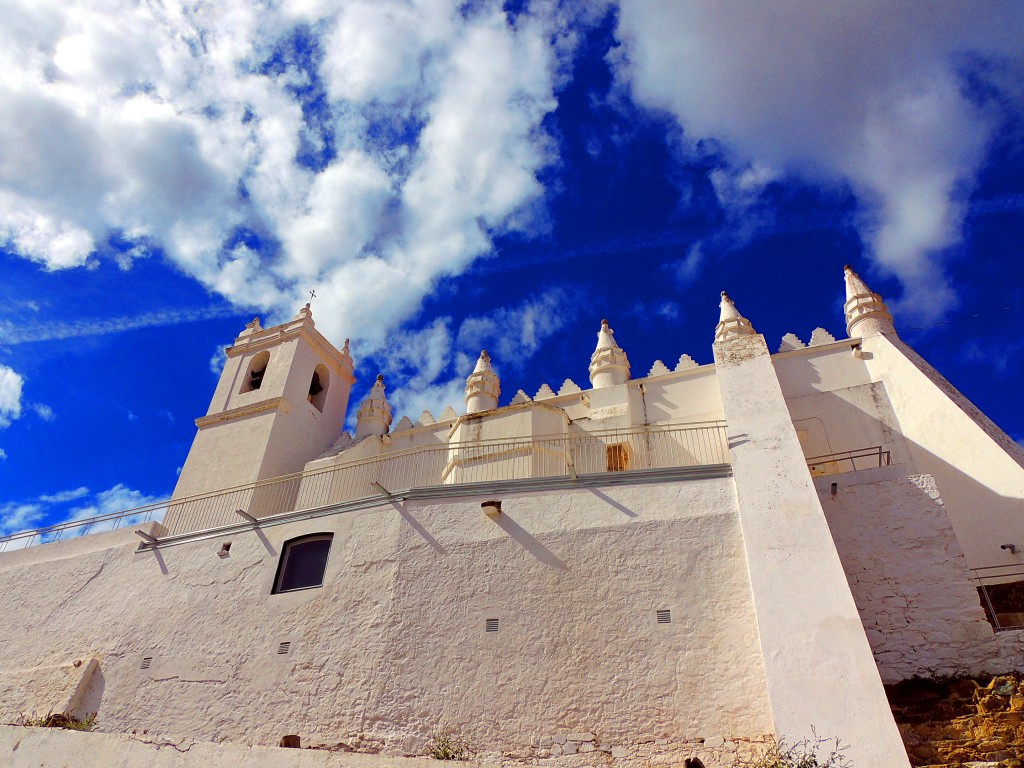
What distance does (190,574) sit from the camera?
14.4 metres

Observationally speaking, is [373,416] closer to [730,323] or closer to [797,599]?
[730,323]

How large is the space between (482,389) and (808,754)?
48.0 feet

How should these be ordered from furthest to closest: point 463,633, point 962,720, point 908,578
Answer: point 463,633
point 908,578
point 962,720

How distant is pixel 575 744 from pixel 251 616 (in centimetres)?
649

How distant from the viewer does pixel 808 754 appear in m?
8.04

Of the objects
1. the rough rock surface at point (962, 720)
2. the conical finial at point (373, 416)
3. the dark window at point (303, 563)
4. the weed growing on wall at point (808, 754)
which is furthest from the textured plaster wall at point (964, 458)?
the conical finial at point (373, 416)

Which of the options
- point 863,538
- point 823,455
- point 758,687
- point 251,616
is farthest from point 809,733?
point 251,616

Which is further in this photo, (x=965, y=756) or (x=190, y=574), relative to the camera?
(x=190, y=574)

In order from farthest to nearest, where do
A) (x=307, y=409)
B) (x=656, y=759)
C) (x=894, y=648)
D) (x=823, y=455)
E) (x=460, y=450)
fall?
(x=307, y=409) < (x=460, y=450) < (x=823, y=455) < (x=894, y=648) < (x=656, y=759)

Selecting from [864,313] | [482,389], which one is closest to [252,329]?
[482,389]

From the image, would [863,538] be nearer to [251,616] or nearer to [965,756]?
[965,756]

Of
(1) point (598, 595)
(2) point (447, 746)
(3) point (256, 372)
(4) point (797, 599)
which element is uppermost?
(3) point (256, 372)

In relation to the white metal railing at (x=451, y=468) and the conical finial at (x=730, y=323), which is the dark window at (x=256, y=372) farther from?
the conical finial at (x=730, y=323)

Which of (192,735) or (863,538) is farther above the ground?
(863,538)
